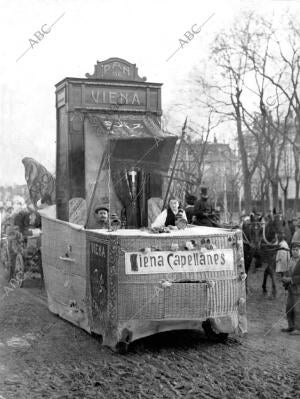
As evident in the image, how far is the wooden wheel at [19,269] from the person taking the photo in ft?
45.7

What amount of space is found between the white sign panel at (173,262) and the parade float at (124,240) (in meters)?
0.01

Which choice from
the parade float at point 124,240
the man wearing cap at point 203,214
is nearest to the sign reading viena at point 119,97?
the parade float at point 124,240

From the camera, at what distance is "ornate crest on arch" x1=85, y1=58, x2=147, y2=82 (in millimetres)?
10898

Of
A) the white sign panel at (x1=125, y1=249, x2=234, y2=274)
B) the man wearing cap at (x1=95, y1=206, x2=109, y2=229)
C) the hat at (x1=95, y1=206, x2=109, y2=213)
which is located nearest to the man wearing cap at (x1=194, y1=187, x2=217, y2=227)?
the hat at (x1=95, y1=206, x2=109, y2=213)

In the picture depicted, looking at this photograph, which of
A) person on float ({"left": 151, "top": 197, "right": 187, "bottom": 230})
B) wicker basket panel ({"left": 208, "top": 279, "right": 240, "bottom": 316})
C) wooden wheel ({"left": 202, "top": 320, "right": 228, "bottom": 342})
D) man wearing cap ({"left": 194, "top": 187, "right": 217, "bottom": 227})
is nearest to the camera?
wicker basket panel ({"left": 208, "top": 279, "right": 240, "bottom": 316})

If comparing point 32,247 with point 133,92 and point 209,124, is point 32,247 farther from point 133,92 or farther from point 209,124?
point 209,124

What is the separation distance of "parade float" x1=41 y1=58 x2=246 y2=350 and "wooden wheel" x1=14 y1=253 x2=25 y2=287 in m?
3.01

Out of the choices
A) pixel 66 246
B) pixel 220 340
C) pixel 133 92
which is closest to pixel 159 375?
pixel 220 340

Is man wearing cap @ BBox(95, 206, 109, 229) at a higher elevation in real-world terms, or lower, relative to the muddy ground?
higher

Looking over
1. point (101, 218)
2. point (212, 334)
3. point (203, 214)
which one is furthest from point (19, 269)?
point (212, 334)

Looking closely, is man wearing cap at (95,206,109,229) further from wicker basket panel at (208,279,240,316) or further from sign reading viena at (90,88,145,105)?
wicker basket panel at (208,279,240,316)

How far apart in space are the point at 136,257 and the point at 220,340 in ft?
5.86

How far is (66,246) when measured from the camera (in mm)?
9547

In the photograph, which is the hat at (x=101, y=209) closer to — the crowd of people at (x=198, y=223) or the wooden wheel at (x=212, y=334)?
the crowd of people at (x=198, y=223)
